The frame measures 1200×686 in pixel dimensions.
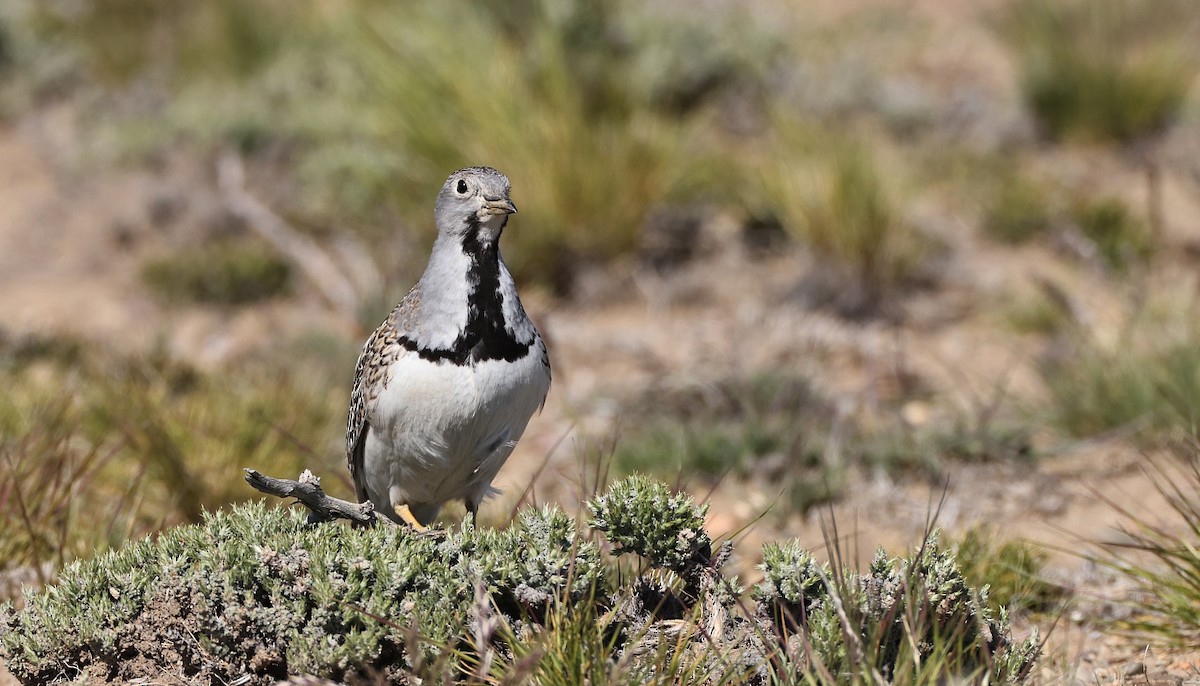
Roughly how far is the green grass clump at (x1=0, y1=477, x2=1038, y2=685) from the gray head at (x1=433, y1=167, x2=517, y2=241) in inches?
39.1

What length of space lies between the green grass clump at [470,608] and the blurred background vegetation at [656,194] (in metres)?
0.92

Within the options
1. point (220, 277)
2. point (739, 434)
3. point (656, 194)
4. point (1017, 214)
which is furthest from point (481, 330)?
point (1017, 214)

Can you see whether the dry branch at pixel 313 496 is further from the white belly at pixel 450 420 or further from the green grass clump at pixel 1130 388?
the green grass clump at pixel 1130 388

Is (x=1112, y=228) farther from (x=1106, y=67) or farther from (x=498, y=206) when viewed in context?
(x=498, y=206)

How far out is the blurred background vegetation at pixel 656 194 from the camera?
5.58 meters

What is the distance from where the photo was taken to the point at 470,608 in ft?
10.2

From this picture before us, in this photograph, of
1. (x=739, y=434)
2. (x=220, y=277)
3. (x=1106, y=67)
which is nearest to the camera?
(x=739, y=434)

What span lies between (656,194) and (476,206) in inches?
180

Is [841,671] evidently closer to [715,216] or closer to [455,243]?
[455,243]

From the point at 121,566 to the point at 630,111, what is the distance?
20.5 ft

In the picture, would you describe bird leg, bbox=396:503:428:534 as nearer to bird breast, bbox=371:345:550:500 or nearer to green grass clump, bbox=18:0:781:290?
bird breast, bbox=371:345:550:500

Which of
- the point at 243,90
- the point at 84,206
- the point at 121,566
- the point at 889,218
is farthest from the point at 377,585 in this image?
the point at 243,90

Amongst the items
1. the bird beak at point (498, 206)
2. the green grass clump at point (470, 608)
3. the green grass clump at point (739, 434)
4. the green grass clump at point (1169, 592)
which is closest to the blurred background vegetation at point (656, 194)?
the green grass clump at point (739, 434)

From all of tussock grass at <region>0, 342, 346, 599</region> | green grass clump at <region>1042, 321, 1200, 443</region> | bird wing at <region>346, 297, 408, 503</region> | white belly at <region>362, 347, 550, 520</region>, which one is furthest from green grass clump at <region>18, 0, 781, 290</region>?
white belly at <region>362, 347, 550, 520</region>
